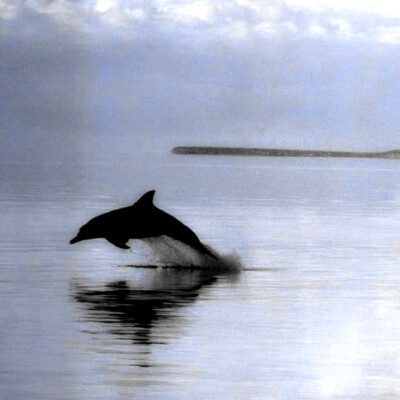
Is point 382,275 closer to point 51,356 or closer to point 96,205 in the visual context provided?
point 51,356

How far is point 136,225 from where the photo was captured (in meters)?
26.3

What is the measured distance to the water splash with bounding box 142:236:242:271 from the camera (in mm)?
27281

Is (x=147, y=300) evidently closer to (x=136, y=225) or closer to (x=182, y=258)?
(x=136, y=225)

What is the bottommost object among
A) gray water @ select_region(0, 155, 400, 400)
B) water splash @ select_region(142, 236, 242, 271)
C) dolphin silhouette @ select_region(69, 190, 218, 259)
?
gray water @ select_region(0, 155, 400, 400)

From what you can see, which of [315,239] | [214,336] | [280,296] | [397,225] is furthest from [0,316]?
[397,225]

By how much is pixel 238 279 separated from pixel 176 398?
1051cm

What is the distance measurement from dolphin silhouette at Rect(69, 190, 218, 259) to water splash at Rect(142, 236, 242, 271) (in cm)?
57

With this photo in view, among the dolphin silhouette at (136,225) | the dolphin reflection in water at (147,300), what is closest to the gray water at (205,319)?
the dolphin reflection in water at (147,300)

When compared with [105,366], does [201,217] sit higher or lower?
higher

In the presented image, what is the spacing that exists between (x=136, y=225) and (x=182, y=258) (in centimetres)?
160

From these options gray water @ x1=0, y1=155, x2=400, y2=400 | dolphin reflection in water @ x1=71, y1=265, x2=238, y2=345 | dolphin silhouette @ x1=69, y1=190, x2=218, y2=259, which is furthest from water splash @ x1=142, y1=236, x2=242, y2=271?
dolphin silhouette @ x1=69, y1=190, x2=218, y2=259

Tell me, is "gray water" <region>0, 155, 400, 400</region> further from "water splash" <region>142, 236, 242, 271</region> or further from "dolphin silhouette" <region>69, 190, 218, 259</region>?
"dolphin silhouette" <region>69, 190, 218, 259</region>

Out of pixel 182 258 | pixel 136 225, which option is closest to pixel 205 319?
pixel 136 225

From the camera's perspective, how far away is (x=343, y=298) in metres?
23.0
